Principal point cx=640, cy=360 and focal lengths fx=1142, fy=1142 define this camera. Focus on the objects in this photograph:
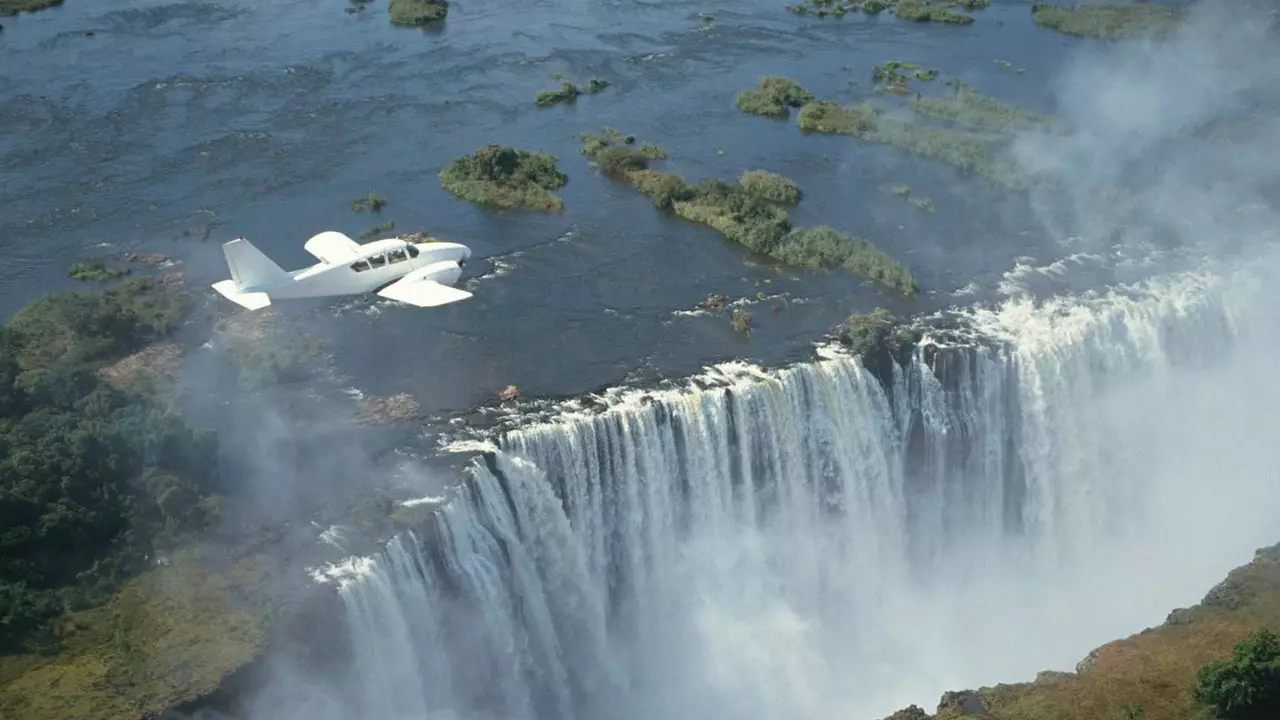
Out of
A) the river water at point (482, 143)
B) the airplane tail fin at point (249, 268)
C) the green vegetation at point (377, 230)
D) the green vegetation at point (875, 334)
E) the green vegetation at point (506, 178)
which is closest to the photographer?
the airplane tail fin at point (249, 268)

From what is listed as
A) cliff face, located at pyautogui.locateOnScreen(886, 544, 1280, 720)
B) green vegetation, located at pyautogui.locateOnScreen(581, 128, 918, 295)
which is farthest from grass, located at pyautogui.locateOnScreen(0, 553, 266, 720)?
green vegetation, located at pyautogui.locateOnScreen(581, 128, 918, 295)

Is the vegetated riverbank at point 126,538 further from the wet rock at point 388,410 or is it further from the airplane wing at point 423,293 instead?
the airplane wing at point 423,293

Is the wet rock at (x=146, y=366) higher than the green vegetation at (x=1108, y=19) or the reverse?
the reverse

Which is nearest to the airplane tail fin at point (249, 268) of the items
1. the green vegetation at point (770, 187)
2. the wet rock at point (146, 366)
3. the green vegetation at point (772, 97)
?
the wet rock at point (146, 366)

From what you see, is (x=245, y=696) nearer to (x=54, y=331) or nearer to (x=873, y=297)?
(x=54, y=331)

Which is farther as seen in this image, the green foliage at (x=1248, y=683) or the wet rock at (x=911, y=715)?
the wet rock at (x=911, y=715)

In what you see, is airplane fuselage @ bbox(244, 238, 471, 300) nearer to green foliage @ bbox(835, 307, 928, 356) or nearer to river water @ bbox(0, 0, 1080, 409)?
river water @ bbox(0, 0, 1080, 409)

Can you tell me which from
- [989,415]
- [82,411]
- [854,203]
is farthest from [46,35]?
[989,415]
